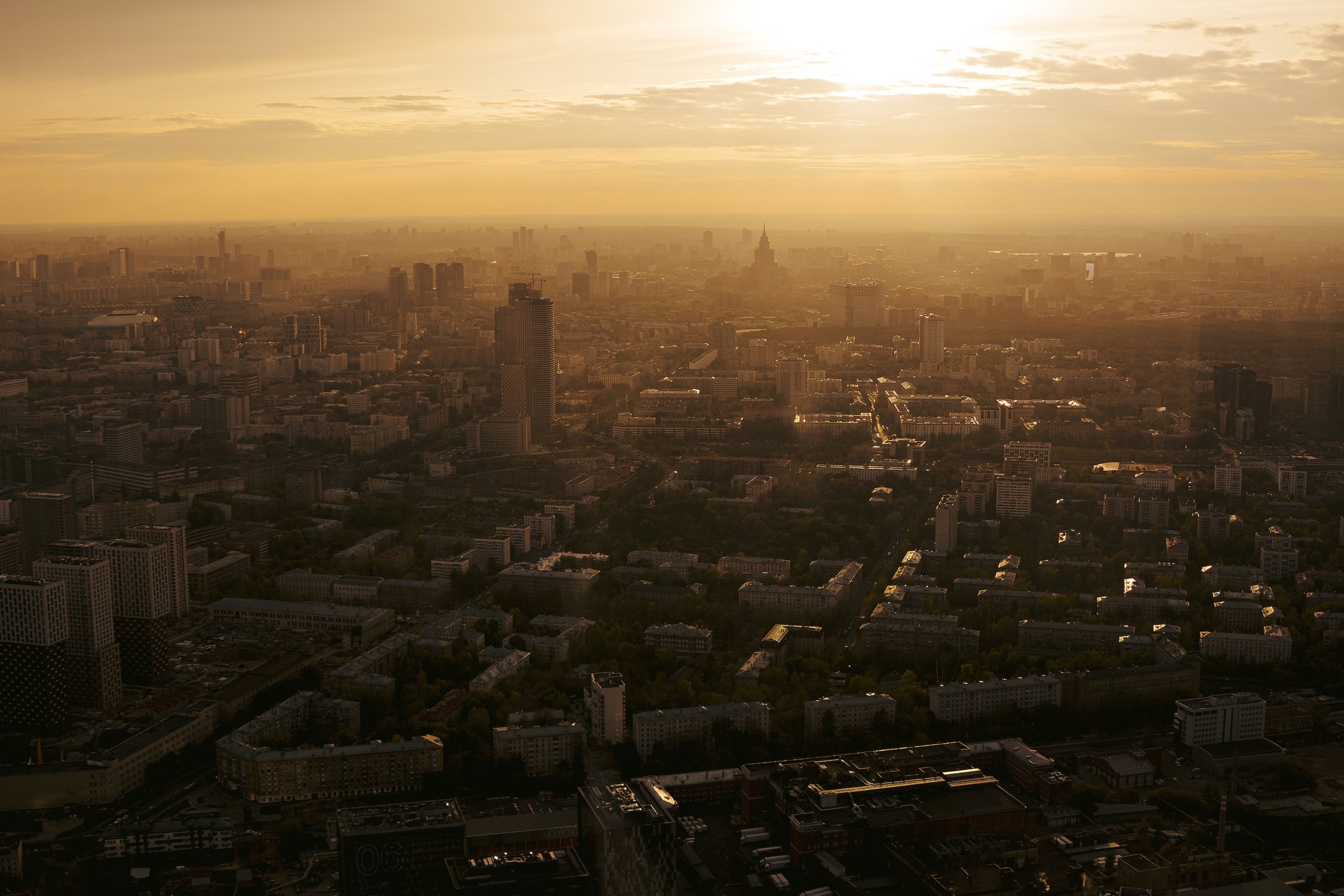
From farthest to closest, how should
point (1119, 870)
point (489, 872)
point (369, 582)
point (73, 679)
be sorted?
point (369, 582) → point (73, 679) → point (1119, 870) → point (489, 872)

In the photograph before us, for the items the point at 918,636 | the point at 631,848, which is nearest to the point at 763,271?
the point at 918,636

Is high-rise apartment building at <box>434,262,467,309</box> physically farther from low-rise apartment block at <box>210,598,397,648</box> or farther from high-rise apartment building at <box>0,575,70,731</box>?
high-rise apartment building at <box>0,575,70,731</box>

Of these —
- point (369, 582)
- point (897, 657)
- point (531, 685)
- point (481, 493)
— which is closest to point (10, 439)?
point (481, 493)

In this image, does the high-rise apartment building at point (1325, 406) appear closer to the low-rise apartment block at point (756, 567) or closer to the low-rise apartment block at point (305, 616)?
the low-rise apartment block at point (756, 567)

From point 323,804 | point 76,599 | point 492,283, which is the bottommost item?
point 323,804

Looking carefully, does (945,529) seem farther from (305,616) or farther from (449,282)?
(449,282)

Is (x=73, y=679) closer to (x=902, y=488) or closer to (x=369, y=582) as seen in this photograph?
(x=369, y=582)

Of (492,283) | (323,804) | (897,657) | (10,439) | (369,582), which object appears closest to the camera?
(323,804)
